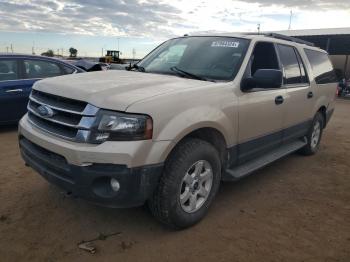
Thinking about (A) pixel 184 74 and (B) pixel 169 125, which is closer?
(B) pixel 169 125

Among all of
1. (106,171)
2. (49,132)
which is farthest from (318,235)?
(49,132)

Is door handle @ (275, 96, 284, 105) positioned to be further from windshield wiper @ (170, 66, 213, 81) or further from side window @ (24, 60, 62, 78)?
side window @ (24, 60, 62, 78)

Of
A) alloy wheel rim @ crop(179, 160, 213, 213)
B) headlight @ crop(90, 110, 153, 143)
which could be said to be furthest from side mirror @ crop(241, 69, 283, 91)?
headlight @ crop(90, 110, 153, 143)

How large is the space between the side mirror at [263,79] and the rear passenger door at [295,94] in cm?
110

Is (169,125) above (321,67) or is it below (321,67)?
below

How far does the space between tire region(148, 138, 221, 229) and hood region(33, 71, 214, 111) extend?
22.9 inches

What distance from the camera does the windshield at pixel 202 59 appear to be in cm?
414

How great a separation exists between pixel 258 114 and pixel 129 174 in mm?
2005

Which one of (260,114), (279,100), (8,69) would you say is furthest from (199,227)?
(8,69)

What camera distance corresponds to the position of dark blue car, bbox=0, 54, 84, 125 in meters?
7.17

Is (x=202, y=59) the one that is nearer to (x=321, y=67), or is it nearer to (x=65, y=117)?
(x=65, y=117)

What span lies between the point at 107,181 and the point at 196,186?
3.23ft

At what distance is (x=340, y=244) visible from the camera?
3475mm

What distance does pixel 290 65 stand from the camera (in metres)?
5.28
